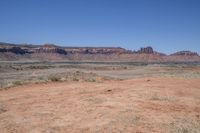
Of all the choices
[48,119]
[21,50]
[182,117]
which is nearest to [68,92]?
[48,119]

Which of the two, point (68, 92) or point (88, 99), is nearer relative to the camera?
point (88, 99)

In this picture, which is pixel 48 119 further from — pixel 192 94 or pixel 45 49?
pixel 45 49

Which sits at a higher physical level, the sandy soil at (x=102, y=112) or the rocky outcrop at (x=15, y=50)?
the rocky outcrop at (x=15, y=50)

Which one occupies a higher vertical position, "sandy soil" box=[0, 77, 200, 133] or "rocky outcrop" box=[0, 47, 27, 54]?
"rocky outcrop" box=[0, 47, 27, 54]

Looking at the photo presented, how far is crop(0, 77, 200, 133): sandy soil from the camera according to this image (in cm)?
1118

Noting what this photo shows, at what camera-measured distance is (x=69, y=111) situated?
1373cm

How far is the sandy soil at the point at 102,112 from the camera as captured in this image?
11.2 meters

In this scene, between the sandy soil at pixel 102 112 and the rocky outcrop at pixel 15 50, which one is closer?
the sandy soil at pixel 102 112

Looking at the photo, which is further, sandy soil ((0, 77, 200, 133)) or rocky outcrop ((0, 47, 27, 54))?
rocky outcrop ((0, 47, 27, 54))

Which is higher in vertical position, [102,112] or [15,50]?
[15,50]

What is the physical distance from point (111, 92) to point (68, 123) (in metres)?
7.43

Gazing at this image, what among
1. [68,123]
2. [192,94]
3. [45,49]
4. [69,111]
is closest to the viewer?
[68,123]

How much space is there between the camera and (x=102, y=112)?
43.4ft

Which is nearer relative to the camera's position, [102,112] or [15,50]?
[102,112]
